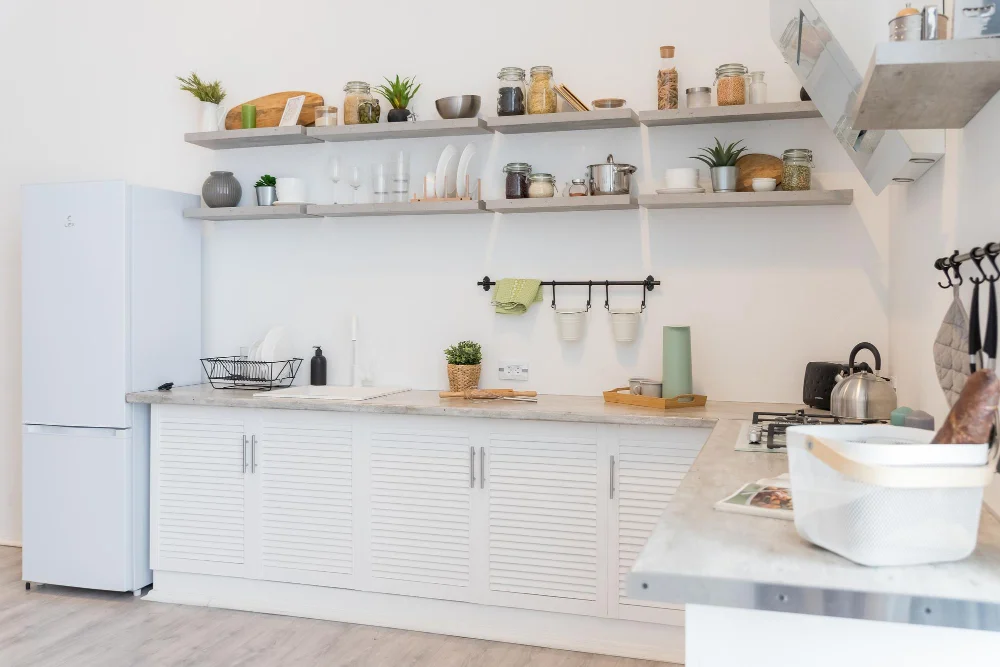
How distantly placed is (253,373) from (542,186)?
5.18 ft

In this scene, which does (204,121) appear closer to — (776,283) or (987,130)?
A: (776,283)

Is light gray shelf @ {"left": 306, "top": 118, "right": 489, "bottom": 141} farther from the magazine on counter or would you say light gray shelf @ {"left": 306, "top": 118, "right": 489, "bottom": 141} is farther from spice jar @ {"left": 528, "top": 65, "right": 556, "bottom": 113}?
the magazine on counter

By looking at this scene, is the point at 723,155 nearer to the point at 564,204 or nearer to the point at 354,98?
the point at 564,204

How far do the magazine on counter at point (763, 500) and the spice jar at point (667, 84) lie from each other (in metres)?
2.10

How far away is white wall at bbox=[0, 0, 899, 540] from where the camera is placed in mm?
3666

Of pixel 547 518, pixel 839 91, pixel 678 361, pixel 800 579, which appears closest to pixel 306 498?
pixel 547 518

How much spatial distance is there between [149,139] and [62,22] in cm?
82

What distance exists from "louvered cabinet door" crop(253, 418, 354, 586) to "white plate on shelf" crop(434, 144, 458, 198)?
106 cm

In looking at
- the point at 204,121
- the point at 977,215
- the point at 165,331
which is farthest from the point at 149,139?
the point at 977,215

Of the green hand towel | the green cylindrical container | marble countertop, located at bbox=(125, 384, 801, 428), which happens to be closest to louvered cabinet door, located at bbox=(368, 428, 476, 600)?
marble countertop, located at bbox=(125, 384, 801, 428)

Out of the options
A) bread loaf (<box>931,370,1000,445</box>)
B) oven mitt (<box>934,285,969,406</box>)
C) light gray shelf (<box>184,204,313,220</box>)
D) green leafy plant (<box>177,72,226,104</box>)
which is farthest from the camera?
green leafy plant (<box>177,72,226,104</box>)

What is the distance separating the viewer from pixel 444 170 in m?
3.94

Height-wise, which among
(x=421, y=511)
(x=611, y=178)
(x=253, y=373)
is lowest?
(x=421, y=511)

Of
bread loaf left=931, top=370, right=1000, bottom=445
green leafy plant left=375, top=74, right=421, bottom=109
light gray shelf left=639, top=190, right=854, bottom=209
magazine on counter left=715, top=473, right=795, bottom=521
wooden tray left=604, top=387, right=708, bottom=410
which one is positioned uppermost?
green leafy plant left=375, top=74, right=421, bottom=109
